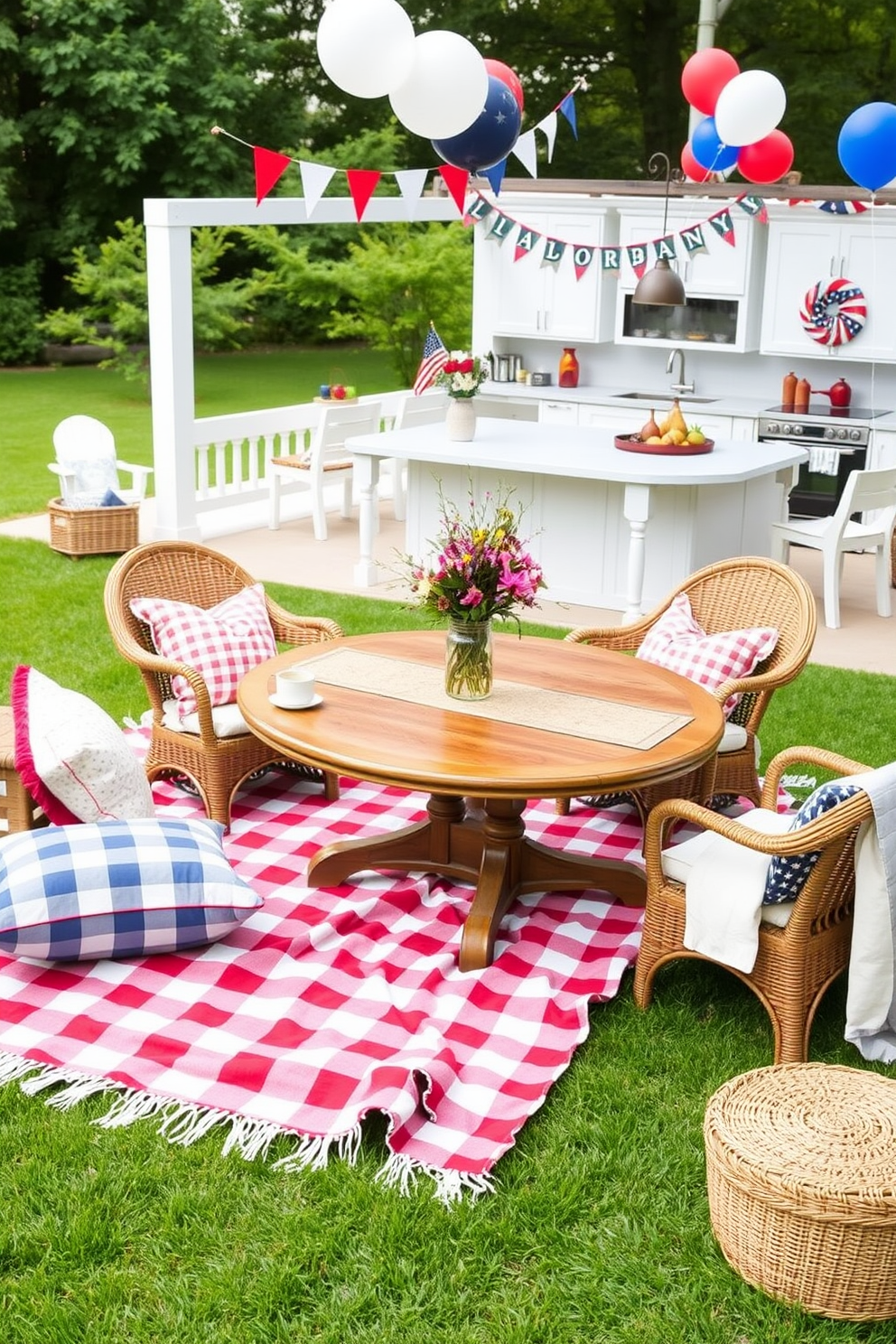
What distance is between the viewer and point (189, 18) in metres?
18.6

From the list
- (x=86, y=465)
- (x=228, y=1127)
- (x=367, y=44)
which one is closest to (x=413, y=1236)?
(x=228, y=1127)

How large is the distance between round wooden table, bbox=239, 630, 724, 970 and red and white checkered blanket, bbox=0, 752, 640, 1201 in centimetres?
9

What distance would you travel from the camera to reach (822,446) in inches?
367

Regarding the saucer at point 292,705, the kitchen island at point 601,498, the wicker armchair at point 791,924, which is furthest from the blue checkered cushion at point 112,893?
the kitchen island at point 601,498

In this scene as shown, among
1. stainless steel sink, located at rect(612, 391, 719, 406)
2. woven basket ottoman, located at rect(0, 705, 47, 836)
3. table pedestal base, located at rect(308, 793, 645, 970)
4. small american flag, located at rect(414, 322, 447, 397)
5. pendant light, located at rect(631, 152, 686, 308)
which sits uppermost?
pendant light, located at rect(631, 152, 686, 308)

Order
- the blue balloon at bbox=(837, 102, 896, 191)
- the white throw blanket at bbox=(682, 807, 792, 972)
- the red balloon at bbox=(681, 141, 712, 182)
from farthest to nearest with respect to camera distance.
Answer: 1. the red balloon at bbox=(681, 141, 712, 182)
2. the blue balloon at bbox=(837, 102, 896, 191)
3. the white throw blanket at bbox=(682, 807, 792, 972)

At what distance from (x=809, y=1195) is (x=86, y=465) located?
684cm

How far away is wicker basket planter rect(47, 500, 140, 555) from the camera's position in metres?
8.15

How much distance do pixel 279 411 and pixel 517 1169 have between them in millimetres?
7348

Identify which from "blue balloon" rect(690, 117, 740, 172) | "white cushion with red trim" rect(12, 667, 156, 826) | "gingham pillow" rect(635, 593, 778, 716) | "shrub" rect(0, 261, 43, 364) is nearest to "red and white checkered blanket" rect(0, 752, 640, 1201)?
"white cushion with red trim" rect(12, 667, 156, 826)

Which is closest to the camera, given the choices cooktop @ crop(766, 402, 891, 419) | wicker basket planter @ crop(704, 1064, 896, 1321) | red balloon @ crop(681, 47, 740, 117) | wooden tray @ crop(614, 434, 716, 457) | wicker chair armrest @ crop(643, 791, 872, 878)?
wicker basket planter @ crop(704, 1064, 896, 1321)

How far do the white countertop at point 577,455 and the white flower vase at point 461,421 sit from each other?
0.05 m

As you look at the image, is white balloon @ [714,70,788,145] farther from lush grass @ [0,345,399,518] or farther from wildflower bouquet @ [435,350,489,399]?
lush grass @ [0,345,399,518]

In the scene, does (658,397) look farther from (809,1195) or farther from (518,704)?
(809,1195)
